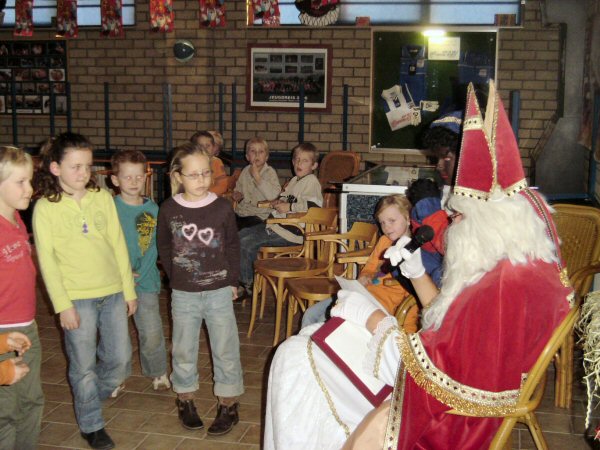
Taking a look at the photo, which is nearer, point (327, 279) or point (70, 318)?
point (70, 318)

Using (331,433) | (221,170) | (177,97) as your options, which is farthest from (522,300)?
(177,97)

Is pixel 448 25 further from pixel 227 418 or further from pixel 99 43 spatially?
pixel 227 418

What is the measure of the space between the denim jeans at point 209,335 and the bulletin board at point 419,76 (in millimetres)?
4648

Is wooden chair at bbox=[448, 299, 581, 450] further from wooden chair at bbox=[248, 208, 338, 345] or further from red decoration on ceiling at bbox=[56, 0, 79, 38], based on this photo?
red decoration on ceiling at bbox=[56, 0, 79, 38]

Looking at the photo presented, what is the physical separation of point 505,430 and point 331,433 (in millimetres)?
605

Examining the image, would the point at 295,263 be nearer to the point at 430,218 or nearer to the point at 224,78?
the point at 430,218

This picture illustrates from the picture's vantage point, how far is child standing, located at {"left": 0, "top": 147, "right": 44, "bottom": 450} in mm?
2535

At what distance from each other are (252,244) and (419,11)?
3.70 m

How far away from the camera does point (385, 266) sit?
140 inches

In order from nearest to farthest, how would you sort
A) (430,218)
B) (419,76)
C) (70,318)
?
(70,318) → (430,218) → (419,76)

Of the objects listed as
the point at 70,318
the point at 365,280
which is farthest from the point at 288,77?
the point at 70,318

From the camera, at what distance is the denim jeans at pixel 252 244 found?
510 centimetres

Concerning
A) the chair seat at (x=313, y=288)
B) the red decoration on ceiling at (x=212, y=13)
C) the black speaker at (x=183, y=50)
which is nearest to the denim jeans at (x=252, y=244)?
the chair seat at (x=313, y=288)

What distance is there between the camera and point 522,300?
200 centimetres
